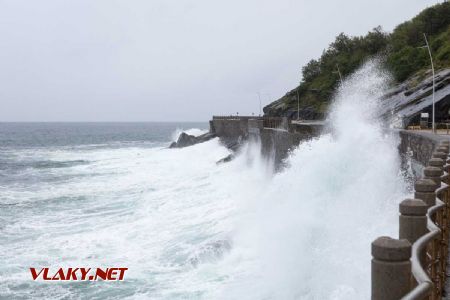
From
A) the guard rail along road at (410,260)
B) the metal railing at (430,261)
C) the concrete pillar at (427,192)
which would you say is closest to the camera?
the metal railing at (430,261)

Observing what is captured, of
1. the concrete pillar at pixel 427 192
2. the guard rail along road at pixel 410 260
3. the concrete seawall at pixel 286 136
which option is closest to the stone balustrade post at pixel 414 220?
the guard rail along road at pixel 410 260

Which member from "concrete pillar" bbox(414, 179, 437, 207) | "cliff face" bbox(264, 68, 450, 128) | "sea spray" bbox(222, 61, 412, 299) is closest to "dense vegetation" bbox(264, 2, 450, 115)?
"cliff face" bbox(264, 68, 450, 128)

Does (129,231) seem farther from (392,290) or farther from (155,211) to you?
(392,290)

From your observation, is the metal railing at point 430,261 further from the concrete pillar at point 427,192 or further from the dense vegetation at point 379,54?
the dense vegetation at point 379,54

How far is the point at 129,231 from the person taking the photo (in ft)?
50.3

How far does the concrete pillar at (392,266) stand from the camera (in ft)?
8.46

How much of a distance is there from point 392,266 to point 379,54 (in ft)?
223

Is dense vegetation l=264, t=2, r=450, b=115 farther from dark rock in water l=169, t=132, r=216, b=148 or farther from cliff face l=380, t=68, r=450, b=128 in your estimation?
dark rock in water l=169, t=132, r=216, b=148

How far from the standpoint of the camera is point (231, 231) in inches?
555

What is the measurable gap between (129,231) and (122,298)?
5.67 m

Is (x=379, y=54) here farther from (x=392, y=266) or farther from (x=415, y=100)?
(x=392, y=266)

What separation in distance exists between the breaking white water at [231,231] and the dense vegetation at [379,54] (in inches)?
1156

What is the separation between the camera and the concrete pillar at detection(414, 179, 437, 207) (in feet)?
13.5

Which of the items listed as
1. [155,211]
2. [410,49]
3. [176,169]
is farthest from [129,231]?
[410,49]
